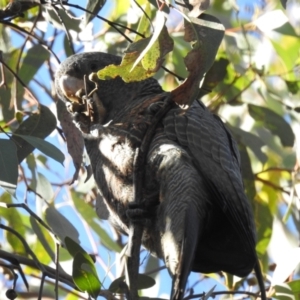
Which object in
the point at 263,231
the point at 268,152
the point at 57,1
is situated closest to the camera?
the point at 57,1

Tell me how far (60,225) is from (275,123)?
1.14 meters

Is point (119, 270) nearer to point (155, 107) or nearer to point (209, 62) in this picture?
point (155, 107)

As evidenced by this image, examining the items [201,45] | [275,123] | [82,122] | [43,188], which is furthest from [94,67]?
[201,45]

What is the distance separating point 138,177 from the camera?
83.4 inches

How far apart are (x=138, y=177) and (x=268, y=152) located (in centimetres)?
239

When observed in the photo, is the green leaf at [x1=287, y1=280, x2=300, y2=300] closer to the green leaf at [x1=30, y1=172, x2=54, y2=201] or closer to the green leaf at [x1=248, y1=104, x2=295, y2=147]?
the green leaf at [x1=248, y1=104, x2=295, y2=147]

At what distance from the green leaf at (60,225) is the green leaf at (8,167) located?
662 mm

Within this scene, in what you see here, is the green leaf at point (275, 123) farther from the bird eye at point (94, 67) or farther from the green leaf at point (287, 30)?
the bird eye at point (94, 67)

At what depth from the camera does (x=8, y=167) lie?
2162 millimetres

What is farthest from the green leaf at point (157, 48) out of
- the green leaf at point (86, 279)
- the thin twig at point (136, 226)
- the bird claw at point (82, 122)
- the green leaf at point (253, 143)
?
the green leaf at point (253, 143)

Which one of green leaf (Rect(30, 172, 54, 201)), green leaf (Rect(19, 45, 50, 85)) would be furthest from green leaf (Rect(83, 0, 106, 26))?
green leaf (Rect(30, 172, 54, 201))

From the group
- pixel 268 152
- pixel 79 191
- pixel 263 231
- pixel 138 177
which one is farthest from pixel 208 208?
pixel 268 152

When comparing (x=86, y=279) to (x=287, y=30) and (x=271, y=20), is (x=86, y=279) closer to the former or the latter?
(x=271, y=20)

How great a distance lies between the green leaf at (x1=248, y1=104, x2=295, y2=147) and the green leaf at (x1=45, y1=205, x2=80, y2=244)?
1.08m
